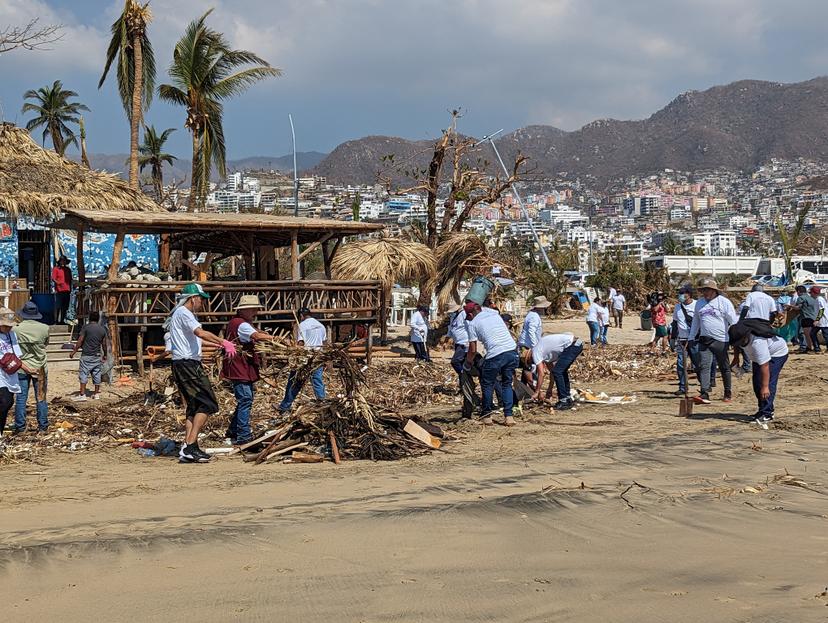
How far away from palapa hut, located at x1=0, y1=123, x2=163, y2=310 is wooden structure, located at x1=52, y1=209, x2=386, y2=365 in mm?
1656

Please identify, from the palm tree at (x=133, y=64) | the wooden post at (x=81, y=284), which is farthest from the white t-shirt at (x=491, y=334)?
the palm tree at (x=133, y=64)

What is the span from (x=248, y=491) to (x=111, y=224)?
36.9 ft

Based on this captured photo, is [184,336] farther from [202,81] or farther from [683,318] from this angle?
[202,81]

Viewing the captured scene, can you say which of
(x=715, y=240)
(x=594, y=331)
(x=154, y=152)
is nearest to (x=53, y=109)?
(x=154, y=152)

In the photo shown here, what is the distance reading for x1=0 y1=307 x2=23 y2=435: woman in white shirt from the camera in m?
9.73

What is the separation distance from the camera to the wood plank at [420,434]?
31.9 feet

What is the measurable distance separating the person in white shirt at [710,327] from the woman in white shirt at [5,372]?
8.35 meters

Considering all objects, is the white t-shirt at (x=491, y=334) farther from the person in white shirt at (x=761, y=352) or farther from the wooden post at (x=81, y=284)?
the wooden post at (x=81, y=284)

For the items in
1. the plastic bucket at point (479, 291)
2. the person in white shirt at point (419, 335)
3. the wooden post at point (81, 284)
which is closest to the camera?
the plastic bucket at point (479, 291)

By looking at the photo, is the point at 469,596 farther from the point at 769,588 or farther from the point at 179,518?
the point at 179,518

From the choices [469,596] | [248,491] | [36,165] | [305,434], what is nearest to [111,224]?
[36,165]

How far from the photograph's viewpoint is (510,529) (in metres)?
6.21

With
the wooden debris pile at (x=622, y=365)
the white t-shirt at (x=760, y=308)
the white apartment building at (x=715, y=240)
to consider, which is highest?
the white apartment building at (x=715, y=240)

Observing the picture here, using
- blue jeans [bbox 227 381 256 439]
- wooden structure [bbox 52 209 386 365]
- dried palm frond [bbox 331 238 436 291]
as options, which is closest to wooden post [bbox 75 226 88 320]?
wooden structure [bbox 52 209 386 365]
